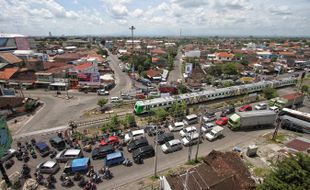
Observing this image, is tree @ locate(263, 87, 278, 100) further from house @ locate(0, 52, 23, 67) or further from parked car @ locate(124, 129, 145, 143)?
house @ locate(0, 52, 23, 67)

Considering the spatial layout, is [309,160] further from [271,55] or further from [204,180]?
[271,55]

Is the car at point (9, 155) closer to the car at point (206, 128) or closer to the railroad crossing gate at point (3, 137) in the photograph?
the railroad crossing gate at point (3, 137)

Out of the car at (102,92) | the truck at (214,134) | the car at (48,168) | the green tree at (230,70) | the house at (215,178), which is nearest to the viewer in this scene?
the house at (215,178)

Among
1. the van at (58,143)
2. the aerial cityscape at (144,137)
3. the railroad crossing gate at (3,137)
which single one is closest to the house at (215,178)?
the aerial cityscape at (144,137)

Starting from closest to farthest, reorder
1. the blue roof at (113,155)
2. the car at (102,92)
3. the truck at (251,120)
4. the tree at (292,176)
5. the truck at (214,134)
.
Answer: the tree at (292,176), the blue roof at (113,155), the truck at (214,134), the truck at (251,120), the car at (102,92)

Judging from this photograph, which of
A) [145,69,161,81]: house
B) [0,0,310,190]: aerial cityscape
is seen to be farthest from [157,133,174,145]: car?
[145,69,161,81]: house

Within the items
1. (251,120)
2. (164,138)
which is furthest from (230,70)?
(164,138)
